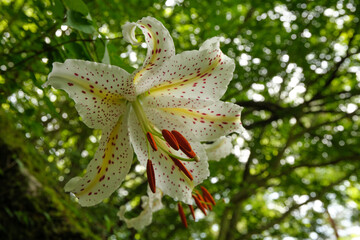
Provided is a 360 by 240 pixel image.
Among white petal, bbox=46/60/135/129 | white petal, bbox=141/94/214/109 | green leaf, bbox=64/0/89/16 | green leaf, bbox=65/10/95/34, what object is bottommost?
white petal, bbox=141/94/214/109

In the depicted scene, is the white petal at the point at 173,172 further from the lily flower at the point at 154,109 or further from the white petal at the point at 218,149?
the white petal at the point at 218,149

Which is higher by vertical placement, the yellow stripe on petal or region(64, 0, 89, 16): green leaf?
region(64, 0, 89, 16): green leaf

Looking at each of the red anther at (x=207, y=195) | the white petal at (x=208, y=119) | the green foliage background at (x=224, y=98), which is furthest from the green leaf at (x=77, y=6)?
the red anther at (x=207, y=195)

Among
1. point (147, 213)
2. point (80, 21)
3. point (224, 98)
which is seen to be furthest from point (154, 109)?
point (224, 98)

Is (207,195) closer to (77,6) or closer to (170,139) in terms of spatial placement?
(170,139)

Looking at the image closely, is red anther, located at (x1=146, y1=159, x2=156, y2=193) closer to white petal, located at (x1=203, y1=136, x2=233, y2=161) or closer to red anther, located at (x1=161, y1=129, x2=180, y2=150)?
red anther, located at (x1=161, y1=129, x2=180, y2=150)

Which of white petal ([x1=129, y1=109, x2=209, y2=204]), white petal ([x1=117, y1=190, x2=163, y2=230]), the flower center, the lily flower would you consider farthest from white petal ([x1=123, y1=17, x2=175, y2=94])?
white petal ([x1=117, y1=190, x2=163, y2=230])

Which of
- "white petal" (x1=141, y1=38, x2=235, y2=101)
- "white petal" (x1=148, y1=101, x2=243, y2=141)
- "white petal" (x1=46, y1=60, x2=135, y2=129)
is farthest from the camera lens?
"white petal" (x1=148, y1=101, x2=243, y2=141)

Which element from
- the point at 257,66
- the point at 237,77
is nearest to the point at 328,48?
the point at 257,66
